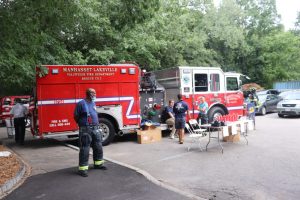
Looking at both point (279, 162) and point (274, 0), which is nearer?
point (279, 162)

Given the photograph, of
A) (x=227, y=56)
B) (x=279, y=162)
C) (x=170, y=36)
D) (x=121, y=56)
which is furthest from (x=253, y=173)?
(x=227, y=56)

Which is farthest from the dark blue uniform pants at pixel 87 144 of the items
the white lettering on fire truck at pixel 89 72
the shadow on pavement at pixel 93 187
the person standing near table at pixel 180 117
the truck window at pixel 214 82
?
the truck window at pixel 214 82

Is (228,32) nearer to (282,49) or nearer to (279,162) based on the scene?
(282,49)

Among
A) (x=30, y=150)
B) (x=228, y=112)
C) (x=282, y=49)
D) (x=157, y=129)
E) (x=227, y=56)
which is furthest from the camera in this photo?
(x=282, y=49)

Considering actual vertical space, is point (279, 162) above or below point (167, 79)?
below

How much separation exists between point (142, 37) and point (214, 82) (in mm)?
8018

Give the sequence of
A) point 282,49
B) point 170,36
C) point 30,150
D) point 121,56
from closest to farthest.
→ point 30,150 → point 121,56 → point 170,36 → point 282,49

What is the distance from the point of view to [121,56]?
65.4 ft

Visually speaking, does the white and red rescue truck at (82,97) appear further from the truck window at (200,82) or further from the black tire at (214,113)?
the black tire at (214,113)

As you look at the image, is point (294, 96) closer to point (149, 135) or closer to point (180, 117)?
point (180, 117)

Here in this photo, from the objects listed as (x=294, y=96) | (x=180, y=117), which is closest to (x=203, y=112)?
(x=180, y=117)

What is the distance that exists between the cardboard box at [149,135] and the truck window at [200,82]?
269 centimetres

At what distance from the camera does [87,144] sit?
7.68 meters

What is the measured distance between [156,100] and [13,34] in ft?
21.1
